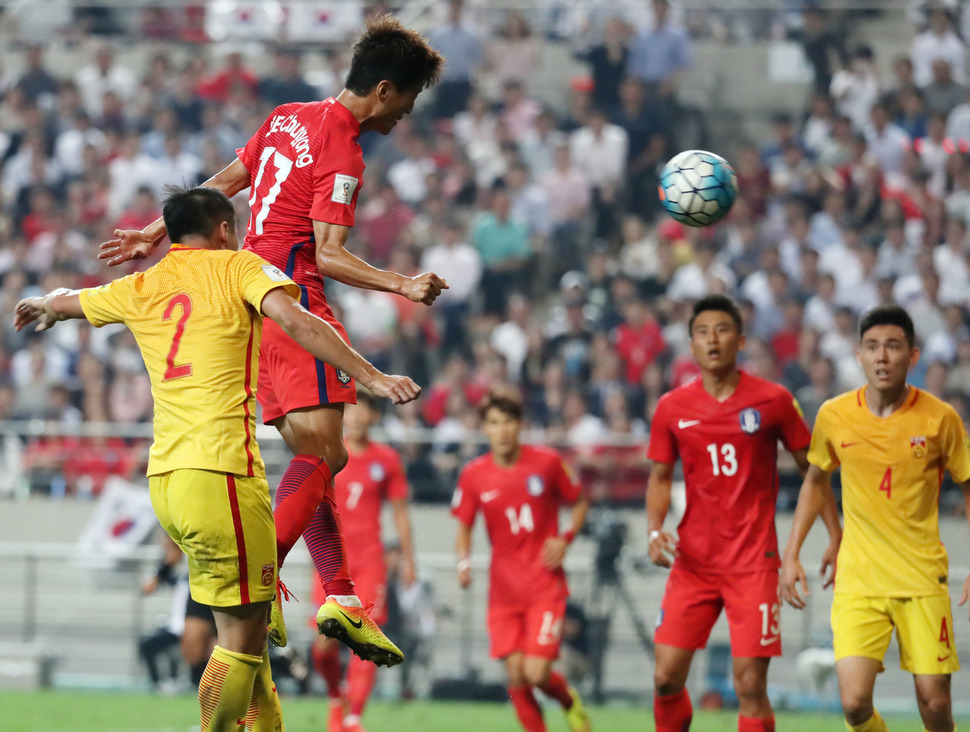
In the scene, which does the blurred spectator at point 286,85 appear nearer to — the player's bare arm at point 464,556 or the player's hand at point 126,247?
the player's bare arm at point 464,556

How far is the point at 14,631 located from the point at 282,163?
824 centimetres

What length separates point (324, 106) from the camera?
633 cm

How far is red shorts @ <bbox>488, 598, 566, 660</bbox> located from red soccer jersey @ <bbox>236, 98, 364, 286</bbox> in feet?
13.1

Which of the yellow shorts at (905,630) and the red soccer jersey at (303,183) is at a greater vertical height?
the red soccer jersey at (303,183)

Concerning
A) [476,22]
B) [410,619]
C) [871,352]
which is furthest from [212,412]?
[476,22]

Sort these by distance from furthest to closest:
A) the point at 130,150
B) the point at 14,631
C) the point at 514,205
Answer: the point at 130,150 < the point at 514,205 < the point at 14,631

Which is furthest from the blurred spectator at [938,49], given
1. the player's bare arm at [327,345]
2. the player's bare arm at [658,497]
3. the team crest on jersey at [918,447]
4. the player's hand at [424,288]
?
the player's bare arm at [327,345]

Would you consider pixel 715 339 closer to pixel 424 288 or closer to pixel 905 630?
pixel 905 630

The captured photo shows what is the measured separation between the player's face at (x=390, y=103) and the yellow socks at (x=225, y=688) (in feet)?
7.91

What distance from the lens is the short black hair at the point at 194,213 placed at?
593 centimetres

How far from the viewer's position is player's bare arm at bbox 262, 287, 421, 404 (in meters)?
5.42

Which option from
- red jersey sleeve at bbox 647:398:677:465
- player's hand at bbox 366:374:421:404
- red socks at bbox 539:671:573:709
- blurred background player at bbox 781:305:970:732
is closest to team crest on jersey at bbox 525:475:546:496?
red socks at bbox 539:671:573:709

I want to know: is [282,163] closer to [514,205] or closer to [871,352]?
[871,352]

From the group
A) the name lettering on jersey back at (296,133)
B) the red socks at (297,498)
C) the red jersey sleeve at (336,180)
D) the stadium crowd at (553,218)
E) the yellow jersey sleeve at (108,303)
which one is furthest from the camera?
the stadium crowd at (553,218)
